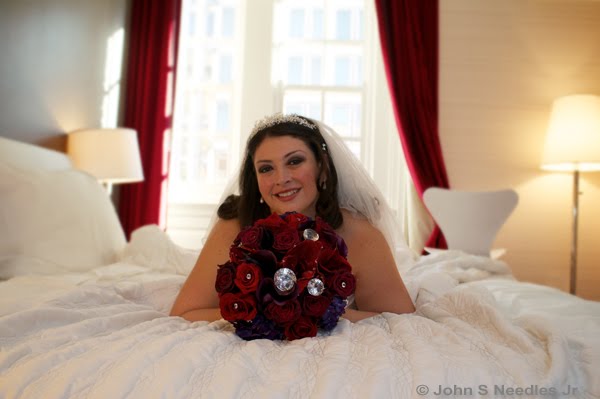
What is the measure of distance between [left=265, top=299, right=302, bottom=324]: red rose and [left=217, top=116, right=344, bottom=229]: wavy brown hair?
2.15 ft

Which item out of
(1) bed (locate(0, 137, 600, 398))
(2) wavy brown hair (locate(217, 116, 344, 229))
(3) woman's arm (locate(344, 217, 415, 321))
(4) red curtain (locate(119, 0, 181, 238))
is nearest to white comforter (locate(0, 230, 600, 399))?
(1) bed (locate(0, 137, 600, 398))

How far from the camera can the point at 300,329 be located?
1.07 metres

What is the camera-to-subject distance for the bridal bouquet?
1.06 m

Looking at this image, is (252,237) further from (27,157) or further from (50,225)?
(27,157)

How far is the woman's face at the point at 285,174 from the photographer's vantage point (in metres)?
1.68

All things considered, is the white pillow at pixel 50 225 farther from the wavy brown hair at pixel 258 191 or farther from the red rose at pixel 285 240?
the red rose at pixel 285 240

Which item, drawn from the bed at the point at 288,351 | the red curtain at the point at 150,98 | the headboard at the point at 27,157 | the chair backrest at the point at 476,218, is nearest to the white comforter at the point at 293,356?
the bed at the point at 288,351

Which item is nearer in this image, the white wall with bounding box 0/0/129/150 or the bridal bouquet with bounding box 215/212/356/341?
the bridal bouquet with bounding box 215/212/356/341

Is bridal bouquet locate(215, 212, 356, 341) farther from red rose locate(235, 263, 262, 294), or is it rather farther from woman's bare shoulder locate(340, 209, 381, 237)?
woman's bare shoulder locate(340, 209, 381, 237)

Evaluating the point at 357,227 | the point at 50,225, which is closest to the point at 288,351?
the point at 357,227

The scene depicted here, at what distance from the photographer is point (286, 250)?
1.11 m

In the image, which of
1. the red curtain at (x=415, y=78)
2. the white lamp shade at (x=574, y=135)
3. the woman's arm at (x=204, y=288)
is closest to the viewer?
the woman's arm at (x=204, y=288)

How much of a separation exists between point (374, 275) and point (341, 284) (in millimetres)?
423

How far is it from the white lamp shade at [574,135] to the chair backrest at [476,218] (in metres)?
0.79
